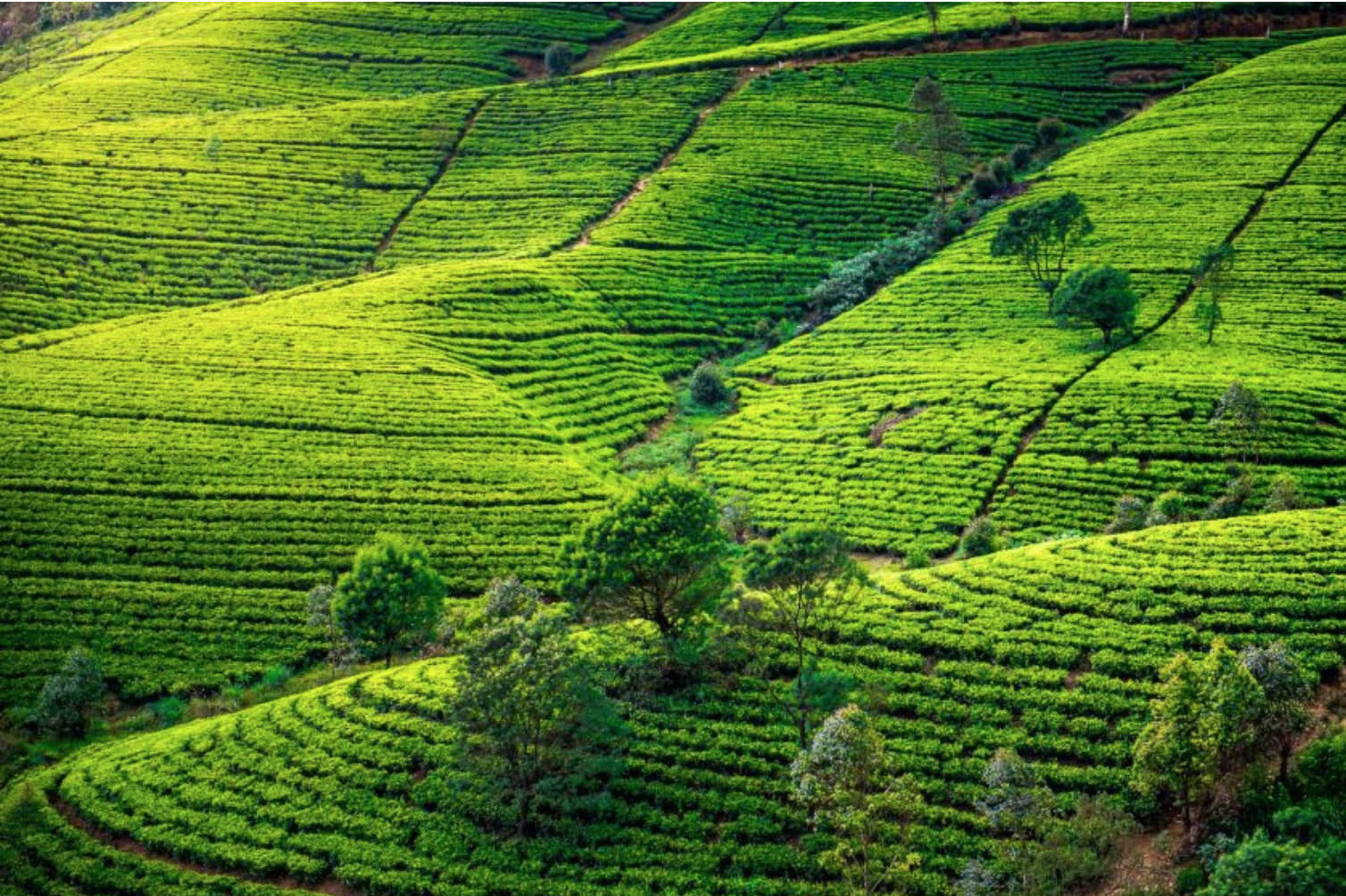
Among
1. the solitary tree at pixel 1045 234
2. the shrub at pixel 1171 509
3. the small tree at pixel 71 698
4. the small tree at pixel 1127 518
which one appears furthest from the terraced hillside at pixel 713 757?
the solitary tree at pixel 1045 234

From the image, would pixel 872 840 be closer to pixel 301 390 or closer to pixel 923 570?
pixel 923 570

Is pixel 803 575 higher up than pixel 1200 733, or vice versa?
pixel 803 575

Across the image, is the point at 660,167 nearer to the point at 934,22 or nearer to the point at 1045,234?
the point at 1045,234

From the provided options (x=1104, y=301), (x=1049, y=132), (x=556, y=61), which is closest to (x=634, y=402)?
(x=1104, y=301)

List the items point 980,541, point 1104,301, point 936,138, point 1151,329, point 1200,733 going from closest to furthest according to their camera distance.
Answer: point 1200,733 < point 980,541 < point 1104,301 < point 1151,329 < point 936,138

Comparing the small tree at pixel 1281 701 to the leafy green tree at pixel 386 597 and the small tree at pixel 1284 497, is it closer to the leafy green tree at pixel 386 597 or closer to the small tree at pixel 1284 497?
the small tree at pixel 1284 497

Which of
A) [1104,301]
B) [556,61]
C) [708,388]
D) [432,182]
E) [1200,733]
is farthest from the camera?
[556,61]
